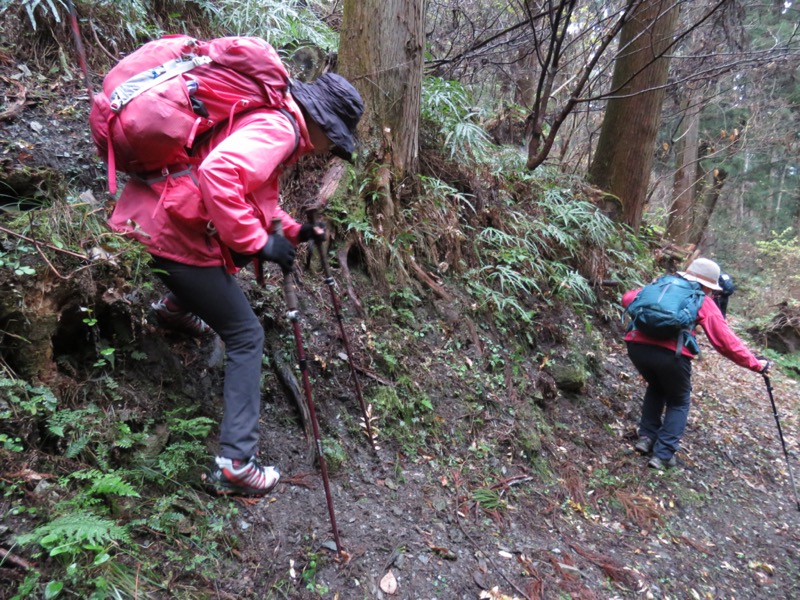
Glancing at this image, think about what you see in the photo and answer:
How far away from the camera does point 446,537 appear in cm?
312

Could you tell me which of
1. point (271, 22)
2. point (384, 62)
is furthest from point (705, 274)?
point (271, 22)

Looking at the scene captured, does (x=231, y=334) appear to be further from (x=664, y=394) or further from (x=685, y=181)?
(x=685, y=181)

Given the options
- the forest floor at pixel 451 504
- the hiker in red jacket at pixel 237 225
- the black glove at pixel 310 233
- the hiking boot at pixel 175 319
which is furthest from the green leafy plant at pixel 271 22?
the hiking boot at pixel 175 319

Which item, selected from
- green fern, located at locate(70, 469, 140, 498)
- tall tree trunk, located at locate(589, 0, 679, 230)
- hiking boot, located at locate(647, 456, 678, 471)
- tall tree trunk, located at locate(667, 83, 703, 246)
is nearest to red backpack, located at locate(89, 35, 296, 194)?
green fern, located at locate(70, 469, 140, 498)

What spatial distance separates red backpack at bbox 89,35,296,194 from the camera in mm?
2102

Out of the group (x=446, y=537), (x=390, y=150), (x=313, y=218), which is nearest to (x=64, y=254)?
(x=313, y=218)

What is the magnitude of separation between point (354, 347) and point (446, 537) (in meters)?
1.64

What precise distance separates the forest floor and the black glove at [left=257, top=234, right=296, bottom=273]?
106cm

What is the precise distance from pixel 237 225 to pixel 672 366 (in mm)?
4431

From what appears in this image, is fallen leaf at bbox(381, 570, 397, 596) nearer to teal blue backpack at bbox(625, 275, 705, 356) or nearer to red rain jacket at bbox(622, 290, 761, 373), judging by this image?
teal blue backpack at bbox(625, 275, 705, 356)

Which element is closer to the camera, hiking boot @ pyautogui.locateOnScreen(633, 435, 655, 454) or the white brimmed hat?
the white brimmed hat

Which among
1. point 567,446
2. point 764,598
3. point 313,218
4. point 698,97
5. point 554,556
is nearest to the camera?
point 313,218

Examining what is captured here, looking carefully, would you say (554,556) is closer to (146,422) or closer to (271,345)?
(271,345)

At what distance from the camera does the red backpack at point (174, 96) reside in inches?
82.7
